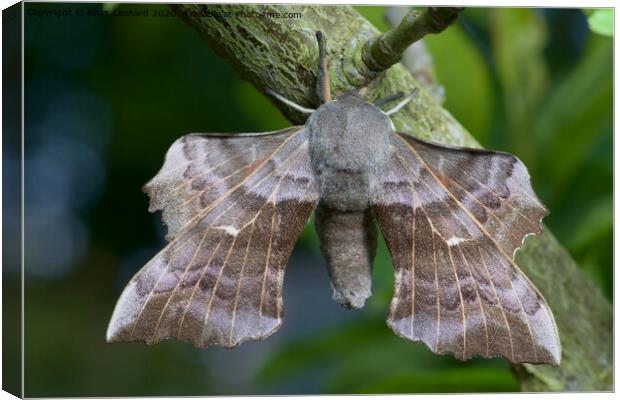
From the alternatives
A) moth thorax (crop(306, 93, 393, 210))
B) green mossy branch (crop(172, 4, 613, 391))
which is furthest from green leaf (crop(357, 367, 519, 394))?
moth thorax (crop(306, 93, 393, 210))

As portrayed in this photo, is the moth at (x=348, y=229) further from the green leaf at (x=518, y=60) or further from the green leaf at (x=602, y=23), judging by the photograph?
the green leaf at (x=518, y=60)

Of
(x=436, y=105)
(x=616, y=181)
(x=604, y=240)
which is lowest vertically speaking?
(x=604, y=240)

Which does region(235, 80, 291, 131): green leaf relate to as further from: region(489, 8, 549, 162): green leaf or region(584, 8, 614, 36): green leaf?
region(584, 8, 614, 36): green leaf

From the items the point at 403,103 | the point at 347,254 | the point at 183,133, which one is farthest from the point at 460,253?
the point at 183,133

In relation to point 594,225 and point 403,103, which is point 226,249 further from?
point 594,225

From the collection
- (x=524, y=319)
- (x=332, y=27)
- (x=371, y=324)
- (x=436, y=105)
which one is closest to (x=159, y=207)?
(x=332, y=27)

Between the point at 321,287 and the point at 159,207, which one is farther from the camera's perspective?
the point at 321,287

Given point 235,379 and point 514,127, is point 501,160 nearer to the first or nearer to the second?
point 514,127
